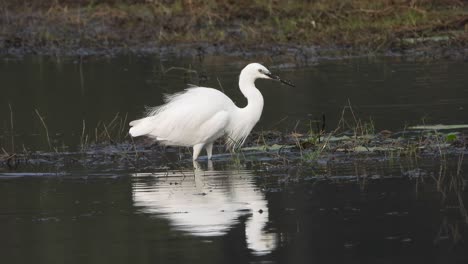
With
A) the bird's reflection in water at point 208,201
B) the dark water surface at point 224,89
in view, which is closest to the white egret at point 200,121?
the bird's reflection in water at point 208,201

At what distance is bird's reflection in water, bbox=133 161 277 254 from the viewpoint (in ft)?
24.4

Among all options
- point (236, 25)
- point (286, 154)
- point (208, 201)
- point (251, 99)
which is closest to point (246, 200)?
point (208, 201)

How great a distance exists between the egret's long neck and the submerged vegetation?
7.39 meters

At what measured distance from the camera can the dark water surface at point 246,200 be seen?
6.94 m

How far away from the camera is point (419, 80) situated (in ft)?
49.7

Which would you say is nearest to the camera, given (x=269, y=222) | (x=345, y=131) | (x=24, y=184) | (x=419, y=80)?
(x=269, y=222)

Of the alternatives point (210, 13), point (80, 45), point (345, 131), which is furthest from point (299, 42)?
point (345, 131)

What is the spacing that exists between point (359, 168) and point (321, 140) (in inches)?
51.2

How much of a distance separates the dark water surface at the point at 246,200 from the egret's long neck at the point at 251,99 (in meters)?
0.60

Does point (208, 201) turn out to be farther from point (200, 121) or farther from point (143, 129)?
point (143, 129)

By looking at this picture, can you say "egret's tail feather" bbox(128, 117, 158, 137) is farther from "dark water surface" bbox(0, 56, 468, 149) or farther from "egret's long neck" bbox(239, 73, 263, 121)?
"dark water surface" bbox(0, 56, 468, 149)

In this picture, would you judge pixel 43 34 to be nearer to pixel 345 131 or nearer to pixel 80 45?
pixel 80 45

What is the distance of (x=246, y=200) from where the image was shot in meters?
8.41

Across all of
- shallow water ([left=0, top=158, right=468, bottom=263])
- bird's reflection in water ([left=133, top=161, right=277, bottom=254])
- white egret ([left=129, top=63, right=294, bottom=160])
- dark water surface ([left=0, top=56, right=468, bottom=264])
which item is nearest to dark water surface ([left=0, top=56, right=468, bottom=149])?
dark water surface ([left=0, top=56, right=468, bottom=264])
